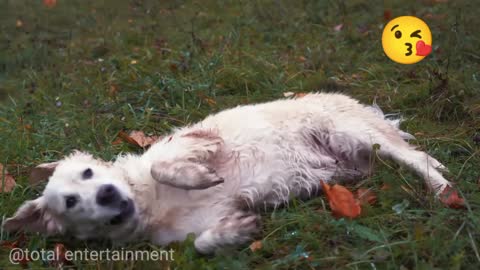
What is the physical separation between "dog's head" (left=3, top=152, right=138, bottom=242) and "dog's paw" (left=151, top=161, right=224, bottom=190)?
21cm

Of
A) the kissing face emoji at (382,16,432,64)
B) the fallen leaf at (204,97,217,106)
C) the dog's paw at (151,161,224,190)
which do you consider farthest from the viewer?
the kissing face emoji at (382,16,432,64)

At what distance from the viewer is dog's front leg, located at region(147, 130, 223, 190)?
3.32 meters

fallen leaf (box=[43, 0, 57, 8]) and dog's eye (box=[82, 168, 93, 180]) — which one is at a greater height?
dog's eye (box=[82, 168, 93, 180])

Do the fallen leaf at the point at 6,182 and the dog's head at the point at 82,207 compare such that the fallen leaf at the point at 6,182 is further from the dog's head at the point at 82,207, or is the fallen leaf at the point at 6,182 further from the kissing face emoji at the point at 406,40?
the kissing face emoji at the point at 406,40

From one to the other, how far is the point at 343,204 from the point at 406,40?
355 centimetres

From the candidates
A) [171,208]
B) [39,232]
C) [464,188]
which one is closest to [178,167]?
[171,208]

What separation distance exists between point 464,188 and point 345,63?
309cm

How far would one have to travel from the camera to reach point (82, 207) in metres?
3.17

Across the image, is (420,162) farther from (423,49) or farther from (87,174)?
(423,49)

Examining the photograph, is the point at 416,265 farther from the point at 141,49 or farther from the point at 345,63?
the point at 141,49

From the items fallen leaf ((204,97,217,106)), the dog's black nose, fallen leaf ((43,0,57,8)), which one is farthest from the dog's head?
fallen leaf ((43,0,57,8))

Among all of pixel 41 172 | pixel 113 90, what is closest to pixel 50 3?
pixel 113 90

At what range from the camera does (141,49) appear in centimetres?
713

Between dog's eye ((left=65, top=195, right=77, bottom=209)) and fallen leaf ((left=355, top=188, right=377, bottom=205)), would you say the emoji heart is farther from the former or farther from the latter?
dog's eye ((left=65, top=195, right=77, bottom=209))
